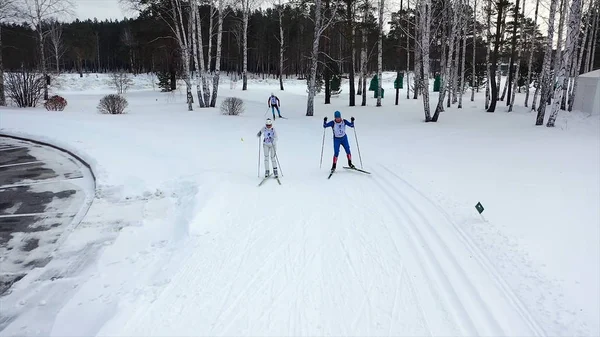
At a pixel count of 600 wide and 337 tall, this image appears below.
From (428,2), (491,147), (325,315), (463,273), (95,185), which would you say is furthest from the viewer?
(428,2)

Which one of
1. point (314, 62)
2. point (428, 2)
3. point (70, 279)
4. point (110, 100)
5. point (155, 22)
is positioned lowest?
point (70, 279)

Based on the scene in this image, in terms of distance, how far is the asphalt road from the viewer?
605cm

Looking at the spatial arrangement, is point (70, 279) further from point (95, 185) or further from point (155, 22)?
point (155, 22)

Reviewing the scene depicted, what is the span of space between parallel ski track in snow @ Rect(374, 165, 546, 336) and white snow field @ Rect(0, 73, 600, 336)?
0.8 inches

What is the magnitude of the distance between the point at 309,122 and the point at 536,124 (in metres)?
10.6

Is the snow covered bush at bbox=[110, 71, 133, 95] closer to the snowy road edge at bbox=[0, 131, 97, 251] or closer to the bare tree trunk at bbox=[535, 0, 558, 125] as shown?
the snowy road edge at bbox=[0, 131, 97, 251]

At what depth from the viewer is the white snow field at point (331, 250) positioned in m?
4.26

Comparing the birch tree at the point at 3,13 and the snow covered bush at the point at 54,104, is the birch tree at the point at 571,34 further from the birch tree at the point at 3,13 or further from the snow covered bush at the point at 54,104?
the birch tree at the point at 3,13

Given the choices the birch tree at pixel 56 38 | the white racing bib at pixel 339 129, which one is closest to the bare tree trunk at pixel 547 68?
the white racing bib at pixel 339 129

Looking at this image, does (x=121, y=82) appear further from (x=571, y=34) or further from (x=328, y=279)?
(x=328, y=279)

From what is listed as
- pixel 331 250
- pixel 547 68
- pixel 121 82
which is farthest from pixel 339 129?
pixel 121 82

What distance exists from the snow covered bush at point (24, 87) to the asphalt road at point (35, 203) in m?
11.7

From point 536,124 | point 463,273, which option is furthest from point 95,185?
point 536,124

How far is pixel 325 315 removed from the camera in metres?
4.27
